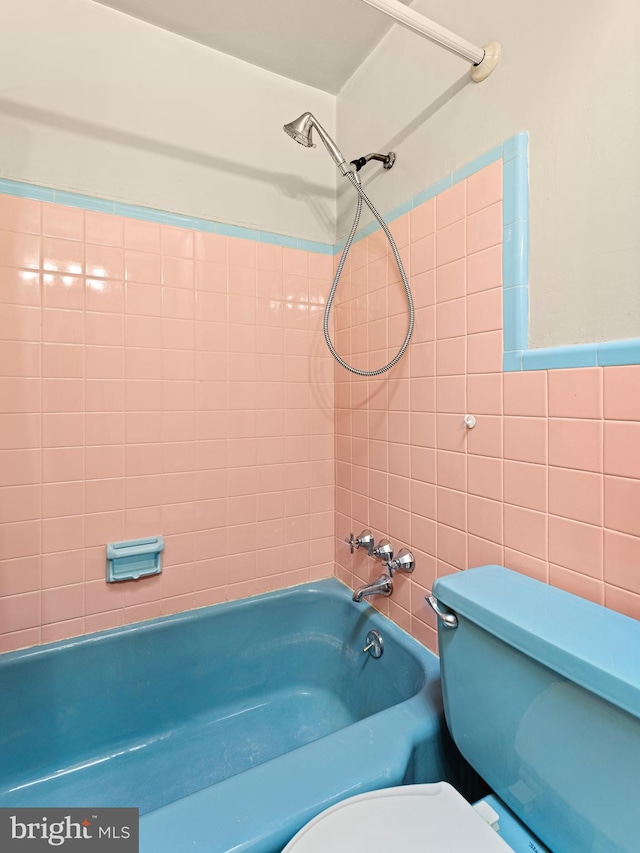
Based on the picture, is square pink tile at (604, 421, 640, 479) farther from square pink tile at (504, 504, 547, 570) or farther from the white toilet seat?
the white toilet seat

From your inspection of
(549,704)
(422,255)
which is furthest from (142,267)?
(549,704)

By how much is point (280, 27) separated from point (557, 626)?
187cm

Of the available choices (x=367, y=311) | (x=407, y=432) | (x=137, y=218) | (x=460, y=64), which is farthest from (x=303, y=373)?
(x=460, y=64)

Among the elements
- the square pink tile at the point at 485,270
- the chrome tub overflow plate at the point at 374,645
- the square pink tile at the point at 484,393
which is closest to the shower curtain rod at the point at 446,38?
the square pink tile at the point at 485,270

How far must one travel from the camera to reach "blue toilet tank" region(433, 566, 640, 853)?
56 cm

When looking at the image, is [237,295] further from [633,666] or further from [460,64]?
[633,666]

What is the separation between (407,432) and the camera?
127 cm

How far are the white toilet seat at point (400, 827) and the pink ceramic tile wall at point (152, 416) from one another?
35.6 inches

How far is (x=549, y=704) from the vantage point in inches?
25.3

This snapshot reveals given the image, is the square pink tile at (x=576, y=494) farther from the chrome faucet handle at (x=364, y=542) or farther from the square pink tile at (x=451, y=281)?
the chrome faucet handle at (x=364, y=542)

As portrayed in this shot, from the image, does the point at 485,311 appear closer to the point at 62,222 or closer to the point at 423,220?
the point at 423,220

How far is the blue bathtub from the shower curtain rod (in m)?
1.55

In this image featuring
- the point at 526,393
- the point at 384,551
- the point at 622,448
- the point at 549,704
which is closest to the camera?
the point at 549,704

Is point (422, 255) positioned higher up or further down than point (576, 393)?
higher up
